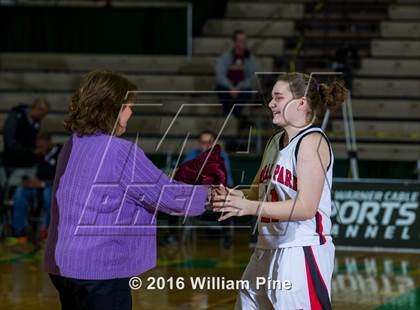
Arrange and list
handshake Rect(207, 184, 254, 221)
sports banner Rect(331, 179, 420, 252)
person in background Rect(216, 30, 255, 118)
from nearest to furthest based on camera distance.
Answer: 1. handshake Rect(207, 184, 254, 221)
2. sports banner Rect(331, 179, 420, 252)
3. person in background Rect(216, 30, 255, 118)

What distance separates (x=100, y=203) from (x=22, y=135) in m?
9.84

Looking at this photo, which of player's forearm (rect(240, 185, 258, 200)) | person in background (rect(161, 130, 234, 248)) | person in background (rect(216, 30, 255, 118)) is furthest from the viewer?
person in background (rect(216, 30, 255, 118))

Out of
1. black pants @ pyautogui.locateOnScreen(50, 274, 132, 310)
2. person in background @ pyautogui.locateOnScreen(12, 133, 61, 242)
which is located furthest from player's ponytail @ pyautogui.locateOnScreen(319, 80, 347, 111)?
person in background @ pyautogui.locateOnScreen(12, 133, 61, 242)

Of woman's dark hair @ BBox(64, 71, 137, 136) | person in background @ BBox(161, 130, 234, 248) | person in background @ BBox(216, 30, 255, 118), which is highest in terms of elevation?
person in background @ BBox(216, 30, 255, 118)

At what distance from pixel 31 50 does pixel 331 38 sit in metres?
5.39

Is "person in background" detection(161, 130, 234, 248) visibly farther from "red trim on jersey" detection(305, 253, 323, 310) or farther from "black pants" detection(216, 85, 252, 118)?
"red trim on jersey" detection(305, 253, 323, 310)

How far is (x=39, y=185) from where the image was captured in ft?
46.3

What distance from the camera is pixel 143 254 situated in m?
4.73

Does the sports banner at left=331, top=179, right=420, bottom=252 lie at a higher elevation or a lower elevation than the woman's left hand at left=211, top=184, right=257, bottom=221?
lower

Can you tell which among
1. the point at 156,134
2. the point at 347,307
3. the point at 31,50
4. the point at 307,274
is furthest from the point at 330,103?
the point at 31,50

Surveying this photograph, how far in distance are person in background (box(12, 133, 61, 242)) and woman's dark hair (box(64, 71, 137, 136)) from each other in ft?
31.2

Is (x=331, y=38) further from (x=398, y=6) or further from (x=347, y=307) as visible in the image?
(x=347, y=307)

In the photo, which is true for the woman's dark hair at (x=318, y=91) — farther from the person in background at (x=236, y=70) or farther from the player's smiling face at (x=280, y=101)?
the person in background at (x=236, y=70)

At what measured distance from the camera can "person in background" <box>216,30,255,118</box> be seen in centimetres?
1581
